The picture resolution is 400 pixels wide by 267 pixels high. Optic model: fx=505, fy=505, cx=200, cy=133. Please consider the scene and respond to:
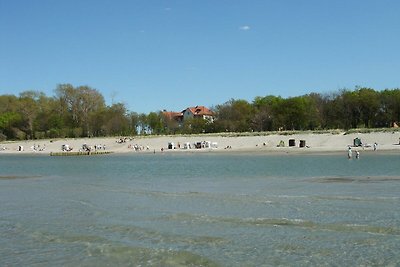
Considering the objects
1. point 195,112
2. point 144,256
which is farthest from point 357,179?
point 195,112

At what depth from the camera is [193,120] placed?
126 meters

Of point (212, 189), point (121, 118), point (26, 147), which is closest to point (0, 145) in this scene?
point (26, 147)

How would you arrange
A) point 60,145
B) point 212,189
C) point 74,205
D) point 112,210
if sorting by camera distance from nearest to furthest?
point 112,210, point 74,205, point 212,189, point 60,145

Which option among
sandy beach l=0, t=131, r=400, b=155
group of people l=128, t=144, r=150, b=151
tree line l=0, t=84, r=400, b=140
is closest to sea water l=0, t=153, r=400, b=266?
sandy beach l=0, t=131, r=400, b=155

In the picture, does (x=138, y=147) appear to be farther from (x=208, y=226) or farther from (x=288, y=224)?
(x=288, y=224)

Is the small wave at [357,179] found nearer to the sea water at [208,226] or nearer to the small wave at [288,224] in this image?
the sea water at [208,226]

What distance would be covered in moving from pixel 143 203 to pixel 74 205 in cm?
294

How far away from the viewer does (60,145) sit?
102m

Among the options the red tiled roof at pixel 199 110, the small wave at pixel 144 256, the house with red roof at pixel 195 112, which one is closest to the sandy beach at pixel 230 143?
the small wave at pixel 144 256

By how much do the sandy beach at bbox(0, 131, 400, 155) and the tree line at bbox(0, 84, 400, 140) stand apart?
1375 cm

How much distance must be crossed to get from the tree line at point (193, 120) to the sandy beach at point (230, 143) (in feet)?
45.1

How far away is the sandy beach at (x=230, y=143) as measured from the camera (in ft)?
224

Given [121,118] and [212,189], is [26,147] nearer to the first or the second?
[121,118]

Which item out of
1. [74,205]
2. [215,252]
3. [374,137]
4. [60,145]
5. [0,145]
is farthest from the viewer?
[0,145]
